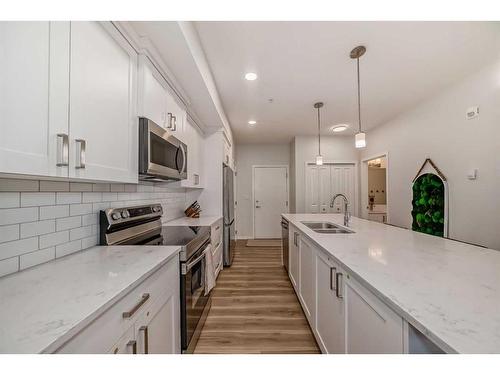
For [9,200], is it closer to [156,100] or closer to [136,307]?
[136,307]

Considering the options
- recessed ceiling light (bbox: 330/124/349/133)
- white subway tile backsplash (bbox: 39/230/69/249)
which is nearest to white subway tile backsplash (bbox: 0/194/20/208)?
white subway tile backsplash (bbox: 39/230/69/249)

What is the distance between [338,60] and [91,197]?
2.40 metres

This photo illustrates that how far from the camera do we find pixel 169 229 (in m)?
2.15

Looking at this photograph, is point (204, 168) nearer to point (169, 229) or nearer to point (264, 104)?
point (264, 104)

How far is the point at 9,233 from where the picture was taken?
97 centimetres

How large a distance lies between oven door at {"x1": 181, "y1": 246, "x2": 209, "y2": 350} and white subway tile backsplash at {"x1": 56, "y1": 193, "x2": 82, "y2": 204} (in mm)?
719

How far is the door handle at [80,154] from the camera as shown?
0.97 metres

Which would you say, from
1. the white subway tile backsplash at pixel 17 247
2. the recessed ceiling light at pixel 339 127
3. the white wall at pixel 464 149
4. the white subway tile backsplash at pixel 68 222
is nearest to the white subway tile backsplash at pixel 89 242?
the white subway tile backsplash at pixel 68 222

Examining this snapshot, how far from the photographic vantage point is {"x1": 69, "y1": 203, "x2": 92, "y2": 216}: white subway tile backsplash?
132 cm

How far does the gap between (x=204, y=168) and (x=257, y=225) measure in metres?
2.81

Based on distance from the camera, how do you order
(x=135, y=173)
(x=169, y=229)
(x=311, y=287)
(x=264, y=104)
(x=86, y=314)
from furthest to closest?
(x=264, y=104) < (x=169, y=229) < (x=311, y=287) < (x=135, y=173) < (x=86, y=314)

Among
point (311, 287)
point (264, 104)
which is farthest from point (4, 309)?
point (264, 104)

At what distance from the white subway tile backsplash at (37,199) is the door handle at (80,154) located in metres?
0.32

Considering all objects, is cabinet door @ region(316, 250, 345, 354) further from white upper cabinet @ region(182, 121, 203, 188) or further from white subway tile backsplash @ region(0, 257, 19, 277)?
white upper cabinet @ region(182, 121, 203, 188)
